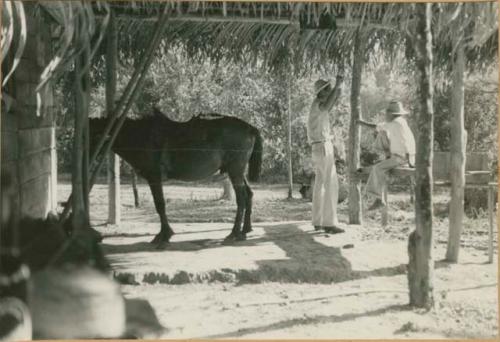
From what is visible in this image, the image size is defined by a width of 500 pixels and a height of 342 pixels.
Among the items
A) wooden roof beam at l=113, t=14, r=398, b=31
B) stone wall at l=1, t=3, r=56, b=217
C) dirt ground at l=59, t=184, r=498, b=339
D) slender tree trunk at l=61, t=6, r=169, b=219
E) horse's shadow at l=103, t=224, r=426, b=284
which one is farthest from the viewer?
wooden roof beam at l=113, t=14, r=398, b=31

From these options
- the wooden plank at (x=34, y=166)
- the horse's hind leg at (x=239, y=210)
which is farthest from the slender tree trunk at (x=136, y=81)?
the horse's hind leg at (x=239, y=210)

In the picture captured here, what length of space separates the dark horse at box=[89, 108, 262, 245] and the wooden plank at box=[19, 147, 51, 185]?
0.83 metres

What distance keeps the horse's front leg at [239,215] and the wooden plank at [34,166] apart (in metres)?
2.37

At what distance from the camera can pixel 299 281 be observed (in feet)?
20.4

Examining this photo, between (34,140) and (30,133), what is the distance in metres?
0.23

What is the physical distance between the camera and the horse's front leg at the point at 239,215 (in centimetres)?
750

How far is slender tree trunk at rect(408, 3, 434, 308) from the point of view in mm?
4906

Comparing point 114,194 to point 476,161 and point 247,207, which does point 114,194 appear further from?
point 476,161

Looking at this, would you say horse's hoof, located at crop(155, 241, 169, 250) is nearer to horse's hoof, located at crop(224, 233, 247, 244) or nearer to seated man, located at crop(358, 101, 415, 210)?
horse's hoof, located at crop(224, 233, 247, 244)

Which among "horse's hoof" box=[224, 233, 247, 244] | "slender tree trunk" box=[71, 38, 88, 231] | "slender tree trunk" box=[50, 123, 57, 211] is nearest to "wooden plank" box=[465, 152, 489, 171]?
"horse's hoof" box=[224, 233, 247, 244]

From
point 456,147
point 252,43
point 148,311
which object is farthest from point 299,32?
point 148,311

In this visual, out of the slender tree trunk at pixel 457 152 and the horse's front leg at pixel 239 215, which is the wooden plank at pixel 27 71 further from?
the slender tree trunk at pixel 457 152

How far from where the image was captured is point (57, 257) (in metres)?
4.50

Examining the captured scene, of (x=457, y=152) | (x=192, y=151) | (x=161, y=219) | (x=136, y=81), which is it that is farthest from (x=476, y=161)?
(x=136, y=81)
